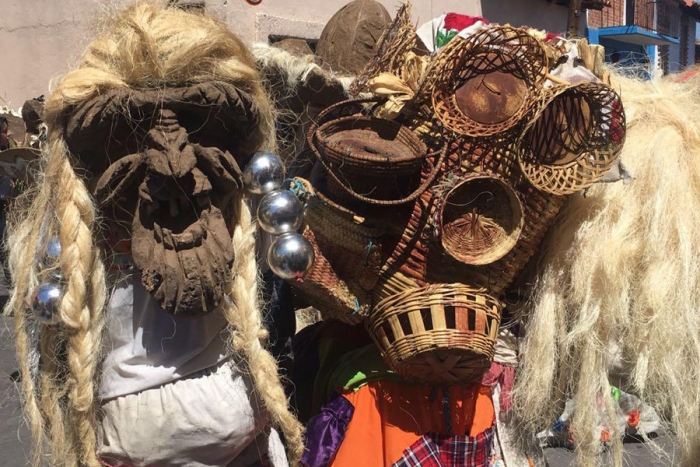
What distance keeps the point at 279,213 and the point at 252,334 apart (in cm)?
21

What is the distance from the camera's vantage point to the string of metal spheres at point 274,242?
40.3 inches

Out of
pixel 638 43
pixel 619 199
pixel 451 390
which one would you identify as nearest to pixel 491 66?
pixel 619 199

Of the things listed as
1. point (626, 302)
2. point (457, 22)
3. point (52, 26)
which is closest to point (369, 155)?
point (457, 22)

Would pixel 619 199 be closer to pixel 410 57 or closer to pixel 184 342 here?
pixel 410 57

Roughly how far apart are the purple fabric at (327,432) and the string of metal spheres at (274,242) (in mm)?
337

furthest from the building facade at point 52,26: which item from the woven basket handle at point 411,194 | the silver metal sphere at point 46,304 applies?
the silver metal sphere at point 46,304

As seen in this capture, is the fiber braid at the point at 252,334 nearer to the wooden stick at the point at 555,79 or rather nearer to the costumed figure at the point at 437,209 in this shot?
the costumed figure at the point at 437,209

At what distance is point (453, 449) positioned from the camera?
1.24 m

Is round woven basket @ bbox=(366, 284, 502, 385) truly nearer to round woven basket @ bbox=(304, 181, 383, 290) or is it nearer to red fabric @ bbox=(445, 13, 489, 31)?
round woven basket @ bbox=(304, 181, 383, 290)

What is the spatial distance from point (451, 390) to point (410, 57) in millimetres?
652

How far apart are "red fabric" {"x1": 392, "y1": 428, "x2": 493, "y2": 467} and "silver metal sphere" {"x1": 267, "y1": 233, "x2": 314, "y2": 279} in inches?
16.5

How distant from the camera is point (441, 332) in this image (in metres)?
1.12

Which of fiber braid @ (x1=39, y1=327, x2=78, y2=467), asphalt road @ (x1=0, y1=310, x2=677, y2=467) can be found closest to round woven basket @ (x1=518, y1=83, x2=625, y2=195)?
fiber braid @ (x1=39, y1=327, x2=78, y2=467)

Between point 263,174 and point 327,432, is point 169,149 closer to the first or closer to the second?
point 263,174
